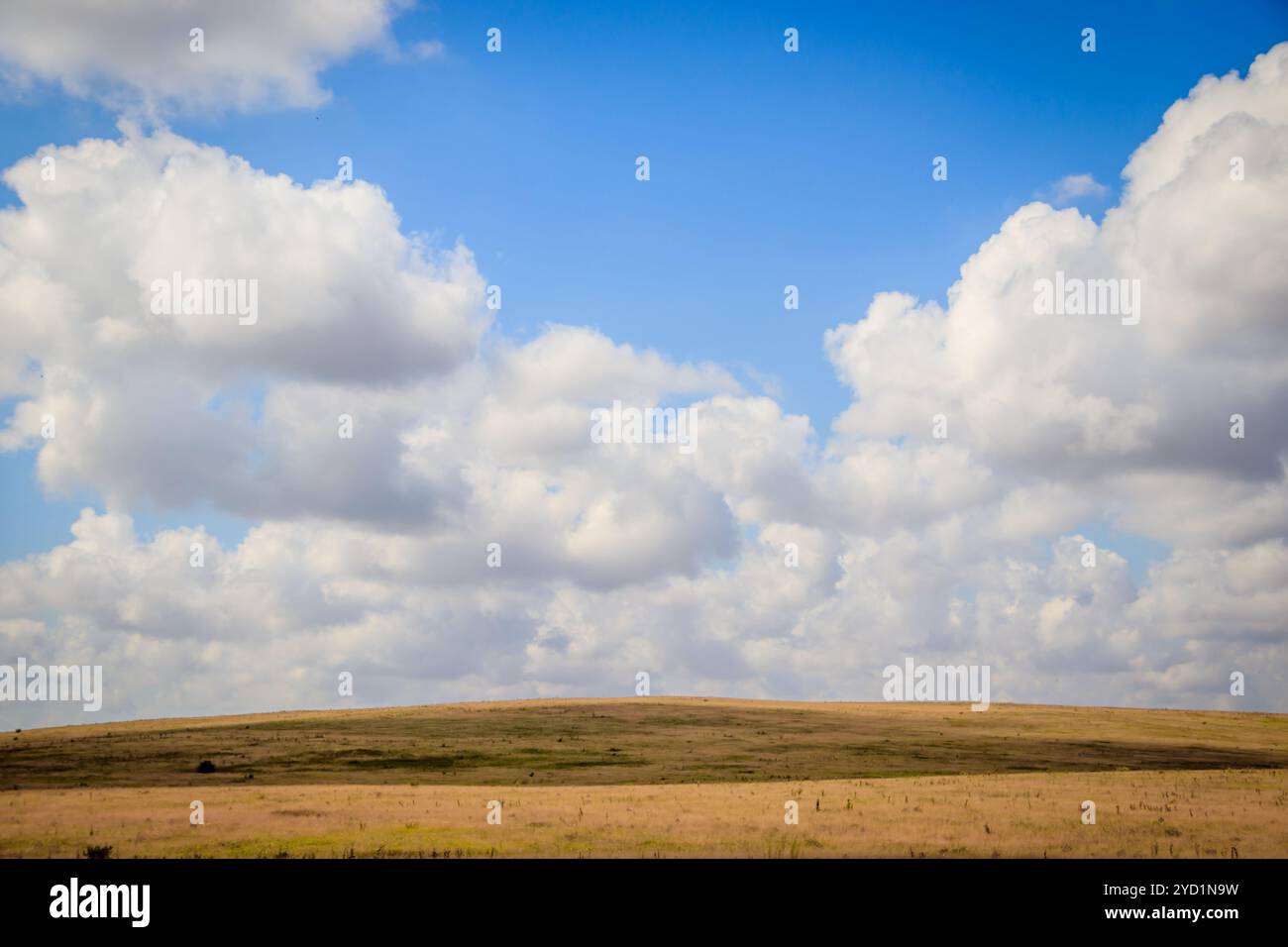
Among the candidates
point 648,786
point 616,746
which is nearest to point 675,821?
point 648,786

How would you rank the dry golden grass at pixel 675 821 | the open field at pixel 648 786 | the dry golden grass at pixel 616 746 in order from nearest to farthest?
the dry golden grass at pixel 675 821
the open field at pixel 648 786
the dry golden grass at pixel 616 746

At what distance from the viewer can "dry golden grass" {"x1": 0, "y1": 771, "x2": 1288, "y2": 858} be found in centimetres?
3522

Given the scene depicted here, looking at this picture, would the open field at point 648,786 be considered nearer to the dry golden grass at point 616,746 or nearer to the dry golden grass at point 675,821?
the dry golden grass at point 675,821

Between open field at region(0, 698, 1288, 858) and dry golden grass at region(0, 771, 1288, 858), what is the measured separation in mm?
177

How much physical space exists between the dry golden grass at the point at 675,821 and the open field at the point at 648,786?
177 mm

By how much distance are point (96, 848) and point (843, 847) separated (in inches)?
1051

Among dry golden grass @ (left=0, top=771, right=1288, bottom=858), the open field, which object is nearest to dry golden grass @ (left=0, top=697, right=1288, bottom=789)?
the open field

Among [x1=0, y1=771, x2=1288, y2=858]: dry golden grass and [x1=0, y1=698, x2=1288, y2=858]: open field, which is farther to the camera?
[x1=0, y1=698, x2=1288, y2=858]: open field

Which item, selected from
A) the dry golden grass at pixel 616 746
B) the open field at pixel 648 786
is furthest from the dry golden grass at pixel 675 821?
the dry golden grass at pixel 616 746

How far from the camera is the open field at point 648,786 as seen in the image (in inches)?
1448

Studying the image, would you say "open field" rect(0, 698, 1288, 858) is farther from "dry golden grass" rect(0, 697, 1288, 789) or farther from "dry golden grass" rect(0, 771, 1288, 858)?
"dry golden grass" rect(0, 697, 1288, 789)
